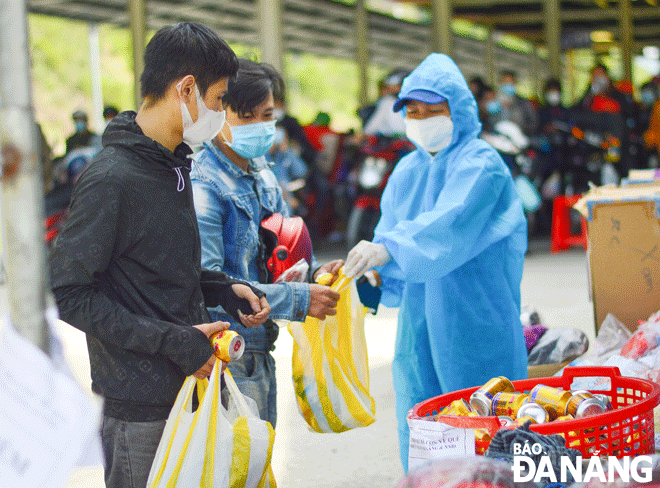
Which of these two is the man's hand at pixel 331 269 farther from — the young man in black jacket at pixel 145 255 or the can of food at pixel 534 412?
the can of food at pixel 534 412

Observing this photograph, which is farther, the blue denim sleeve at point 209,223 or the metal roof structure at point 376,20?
the metal roof structure at point 376,20

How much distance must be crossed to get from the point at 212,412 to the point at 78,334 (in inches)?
186

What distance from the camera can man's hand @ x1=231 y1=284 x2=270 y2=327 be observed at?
2.02 m

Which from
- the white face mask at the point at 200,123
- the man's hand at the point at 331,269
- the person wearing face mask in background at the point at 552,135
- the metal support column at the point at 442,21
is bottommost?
the man's hand at the point at 331,269

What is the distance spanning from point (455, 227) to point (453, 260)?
0.34 feet

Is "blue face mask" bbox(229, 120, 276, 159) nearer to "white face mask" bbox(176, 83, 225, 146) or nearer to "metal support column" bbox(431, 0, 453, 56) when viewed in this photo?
"white face mask" bbox(176, 83, 225, 146)

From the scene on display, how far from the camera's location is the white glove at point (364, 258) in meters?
2.37

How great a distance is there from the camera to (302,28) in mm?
18359

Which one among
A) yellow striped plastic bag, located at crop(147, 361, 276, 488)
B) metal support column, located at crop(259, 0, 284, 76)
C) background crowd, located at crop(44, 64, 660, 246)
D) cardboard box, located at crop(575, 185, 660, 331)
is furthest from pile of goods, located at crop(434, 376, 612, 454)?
metal support column, located at crop(259, 0, 284, 76)

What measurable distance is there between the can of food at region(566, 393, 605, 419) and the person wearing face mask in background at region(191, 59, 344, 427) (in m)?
0.77

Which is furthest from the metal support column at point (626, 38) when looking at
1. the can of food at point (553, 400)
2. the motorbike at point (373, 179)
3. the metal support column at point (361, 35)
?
the can of food at point (553, 400)

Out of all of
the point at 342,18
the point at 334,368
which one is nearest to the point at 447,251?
the point at 334,368

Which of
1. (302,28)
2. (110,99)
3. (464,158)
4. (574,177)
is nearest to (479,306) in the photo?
(464,158)

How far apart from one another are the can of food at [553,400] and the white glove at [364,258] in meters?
0.71
